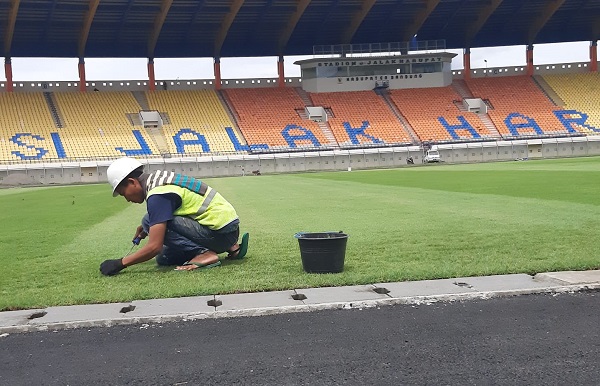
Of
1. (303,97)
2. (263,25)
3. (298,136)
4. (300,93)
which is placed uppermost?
(263,25)

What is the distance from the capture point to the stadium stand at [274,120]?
169 ft

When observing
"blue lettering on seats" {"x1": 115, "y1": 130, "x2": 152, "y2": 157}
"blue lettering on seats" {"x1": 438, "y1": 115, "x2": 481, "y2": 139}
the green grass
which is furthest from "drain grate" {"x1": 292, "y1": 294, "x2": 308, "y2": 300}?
"blue lettering on seats" {"x1": 438, "y1": 115, "x2": 481, "y2": 139}

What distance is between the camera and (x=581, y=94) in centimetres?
5891

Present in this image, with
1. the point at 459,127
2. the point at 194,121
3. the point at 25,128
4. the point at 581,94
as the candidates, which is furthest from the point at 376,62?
the point at 25,128

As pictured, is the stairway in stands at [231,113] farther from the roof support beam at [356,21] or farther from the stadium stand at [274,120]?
the roof support beam at [356,21]

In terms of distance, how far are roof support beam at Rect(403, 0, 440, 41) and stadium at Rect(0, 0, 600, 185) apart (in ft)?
0.65

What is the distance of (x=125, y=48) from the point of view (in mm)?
53750

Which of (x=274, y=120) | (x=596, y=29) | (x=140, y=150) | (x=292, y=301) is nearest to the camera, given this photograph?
(x=292, y=301)

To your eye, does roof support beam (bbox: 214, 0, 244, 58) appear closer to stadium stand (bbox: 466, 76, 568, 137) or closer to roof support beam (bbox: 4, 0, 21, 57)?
roof support beam (bbox: 4, 0, 21, 57)

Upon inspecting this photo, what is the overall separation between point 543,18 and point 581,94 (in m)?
8.99

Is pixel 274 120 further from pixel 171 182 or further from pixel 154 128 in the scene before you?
pixel 171 182

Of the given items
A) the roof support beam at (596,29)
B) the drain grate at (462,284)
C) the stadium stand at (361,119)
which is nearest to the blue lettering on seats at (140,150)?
Result: the stadium stand at (361,119)

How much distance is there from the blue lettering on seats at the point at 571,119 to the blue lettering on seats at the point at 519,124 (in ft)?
8.56

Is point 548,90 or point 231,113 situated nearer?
point 231,113
